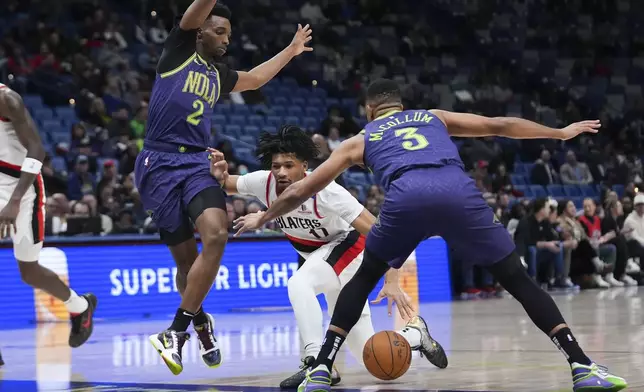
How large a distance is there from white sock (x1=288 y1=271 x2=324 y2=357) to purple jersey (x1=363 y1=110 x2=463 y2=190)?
138 centimetres

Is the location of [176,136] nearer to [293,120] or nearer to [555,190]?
[293,120]

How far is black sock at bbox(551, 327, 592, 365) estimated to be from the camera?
598 centimetres

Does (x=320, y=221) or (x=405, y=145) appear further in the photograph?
(x=320, y=221)

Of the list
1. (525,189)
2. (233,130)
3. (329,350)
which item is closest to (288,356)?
(329,350)

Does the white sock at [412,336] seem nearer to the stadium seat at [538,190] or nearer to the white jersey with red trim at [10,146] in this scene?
the white jersey with red trim at [10,146]

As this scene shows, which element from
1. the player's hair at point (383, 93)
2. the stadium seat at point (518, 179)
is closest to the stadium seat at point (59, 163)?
the stadium seat at point (518, 179)

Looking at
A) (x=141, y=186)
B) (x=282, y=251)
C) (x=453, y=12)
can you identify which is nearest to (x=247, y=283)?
(x=282, y=251)

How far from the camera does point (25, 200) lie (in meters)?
9.01

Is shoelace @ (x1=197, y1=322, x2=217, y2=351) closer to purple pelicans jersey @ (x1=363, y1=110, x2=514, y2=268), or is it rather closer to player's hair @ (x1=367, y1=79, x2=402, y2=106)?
purple pelicans jersey @ (x1=363, y1=110, x2=514, y2=268)

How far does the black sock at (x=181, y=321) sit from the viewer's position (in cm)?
710

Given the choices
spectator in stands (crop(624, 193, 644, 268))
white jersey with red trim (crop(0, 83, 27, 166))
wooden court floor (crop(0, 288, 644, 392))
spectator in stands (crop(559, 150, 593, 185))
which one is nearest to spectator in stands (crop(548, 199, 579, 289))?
spectator in stands (crop(624, 193, 644, 268))

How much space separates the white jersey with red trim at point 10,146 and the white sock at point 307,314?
8.97 feet

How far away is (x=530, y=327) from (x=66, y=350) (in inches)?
188

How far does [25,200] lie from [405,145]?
394 centimetres
